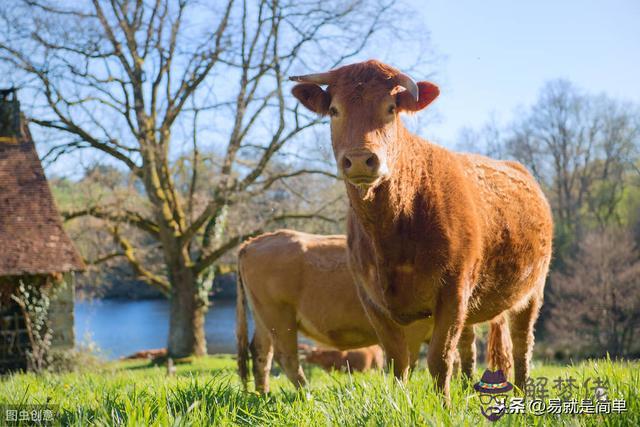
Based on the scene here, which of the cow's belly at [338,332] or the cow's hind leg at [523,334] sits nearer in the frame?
the cow's hind leg at [523,334]

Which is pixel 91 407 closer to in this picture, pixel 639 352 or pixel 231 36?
pixel 231 36

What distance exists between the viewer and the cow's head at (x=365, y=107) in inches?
127

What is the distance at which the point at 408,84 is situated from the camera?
11.9 ft

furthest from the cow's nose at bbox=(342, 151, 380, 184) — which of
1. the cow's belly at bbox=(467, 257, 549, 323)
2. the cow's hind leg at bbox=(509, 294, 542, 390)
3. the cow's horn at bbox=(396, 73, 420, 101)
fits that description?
the cow's hind leg at bbox=(509, 294, 542, 390)

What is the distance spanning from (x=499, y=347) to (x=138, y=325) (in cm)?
3881

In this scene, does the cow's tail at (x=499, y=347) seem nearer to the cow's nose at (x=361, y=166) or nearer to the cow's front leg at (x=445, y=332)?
the cow's front leg at (x=445, y=332)

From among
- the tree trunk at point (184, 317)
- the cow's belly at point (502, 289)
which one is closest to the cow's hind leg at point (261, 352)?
the cow's belly at point (502, 289)

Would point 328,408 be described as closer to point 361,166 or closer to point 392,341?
point 392,341

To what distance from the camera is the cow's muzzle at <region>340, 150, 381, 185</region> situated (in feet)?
10.4

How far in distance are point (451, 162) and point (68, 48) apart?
57.0 ft

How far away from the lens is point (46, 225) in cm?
1778

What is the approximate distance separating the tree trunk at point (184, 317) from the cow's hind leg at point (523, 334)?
16.8 meters

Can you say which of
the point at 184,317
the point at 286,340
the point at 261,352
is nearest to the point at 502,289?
the point at 286,340

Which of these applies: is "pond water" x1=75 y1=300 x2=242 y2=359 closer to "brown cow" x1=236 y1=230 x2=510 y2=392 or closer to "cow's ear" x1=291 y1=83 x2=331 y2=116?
"brown cow" x1=236 y1=230 x2=510 y2=392
